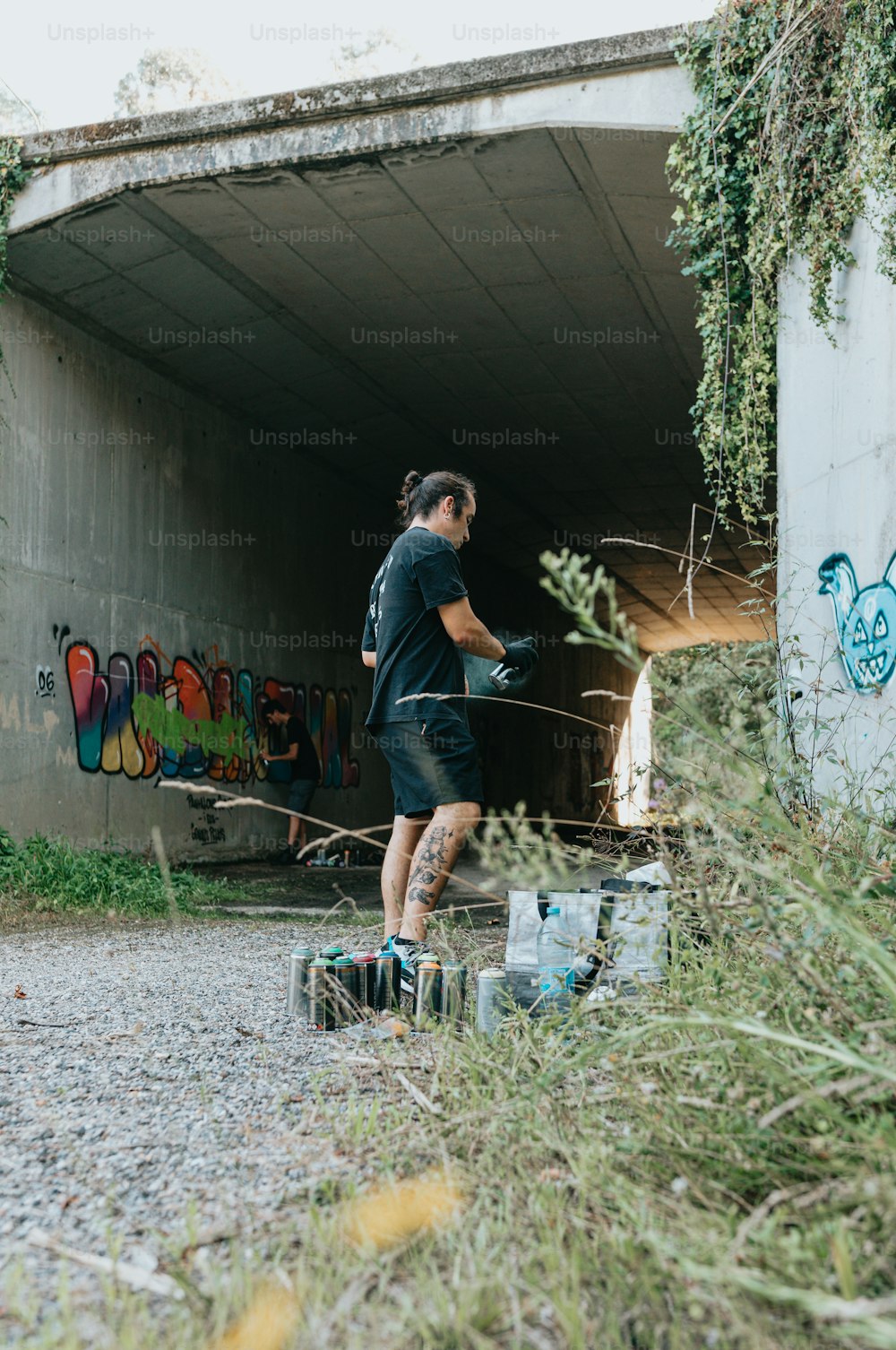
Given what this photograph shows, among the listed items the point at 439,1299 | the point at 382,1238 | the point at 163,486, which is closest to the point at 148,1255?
the point at 382,1238

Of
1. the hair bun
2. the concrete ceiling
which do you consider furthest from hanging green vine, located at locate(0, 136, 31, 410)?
the hair bun

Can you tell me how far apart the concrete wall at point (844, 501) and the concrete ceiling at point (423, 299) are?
885 millimetres

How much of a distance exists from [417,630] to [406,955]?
1213 millimetres

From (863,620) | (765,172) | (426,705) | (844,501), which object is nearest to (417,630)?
(426,705)

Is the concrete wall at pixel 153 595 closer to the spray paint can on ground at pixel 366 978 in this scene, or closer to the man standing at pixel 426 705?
the man standing at pixel 426 705

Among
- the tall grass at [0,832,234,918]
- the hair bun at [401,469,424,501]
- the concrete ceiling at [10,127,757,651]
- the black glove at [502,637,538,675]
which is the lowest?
the tall grass at [0,832,234,918]

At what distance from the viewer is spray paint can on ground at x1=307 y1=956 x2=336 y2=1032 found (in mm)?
3037

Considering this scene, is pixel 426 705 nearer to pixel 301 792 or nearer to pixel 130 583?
pixel 130 583

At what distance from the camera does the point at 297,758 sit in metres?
12.5

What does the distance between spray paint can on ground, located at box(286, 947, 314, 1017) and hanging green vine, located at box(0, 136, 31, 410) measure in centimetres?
657

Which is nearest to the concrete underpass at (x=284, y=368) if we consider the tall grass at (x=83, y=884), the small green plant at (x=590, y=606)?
Answer: the tall grass at (x=83, y=884)

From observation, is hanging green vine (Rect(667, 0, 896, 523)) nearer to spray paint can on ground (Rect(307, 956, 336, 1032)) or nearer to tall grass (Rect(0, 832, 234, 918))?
spray paint can on ground (Rect(307, 956, 336, 1032))

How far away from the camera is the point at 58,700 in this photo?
8.52 meters

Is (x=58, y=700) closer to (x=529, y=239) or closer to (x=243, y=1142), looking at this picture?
(x=529, y=239)
